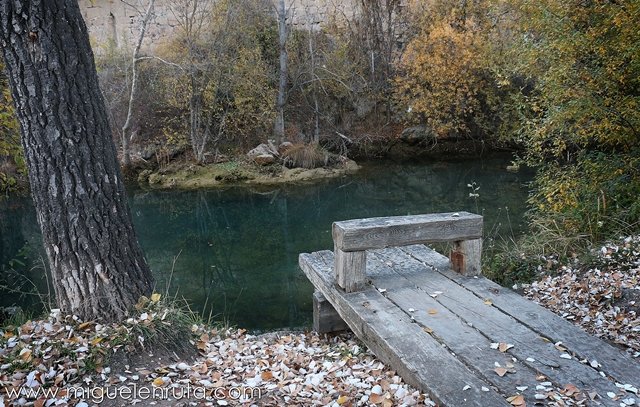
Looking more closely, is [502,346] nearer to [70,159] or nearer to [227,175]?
[70,159]

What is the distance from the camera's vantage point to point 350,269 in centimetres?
399

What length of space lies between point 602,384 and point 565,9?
5.36 meters

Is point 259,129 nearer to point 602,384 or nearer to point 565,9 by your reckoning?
point 565,9

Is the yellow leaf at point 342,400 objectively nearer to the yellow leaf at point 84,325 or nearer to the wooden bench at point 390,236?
the wooden bench at point 390,236

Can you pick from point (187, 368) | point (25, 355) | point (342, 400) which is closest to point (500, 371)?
point (342, 400)

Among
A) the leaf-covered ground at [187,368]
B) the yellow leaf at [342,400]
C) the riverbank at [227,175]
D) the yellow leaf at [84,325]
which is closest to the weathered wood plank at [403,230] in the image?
the leaf-covered ground at [187,368]

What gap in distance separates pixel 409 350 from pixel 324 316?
1.83 m

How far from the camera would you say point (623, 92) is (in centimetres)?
638

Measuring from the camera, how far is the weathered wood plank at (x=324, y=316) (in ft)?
16.0

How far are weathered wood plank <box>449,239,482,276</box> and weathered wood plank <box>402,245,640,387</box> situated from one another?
85 mm

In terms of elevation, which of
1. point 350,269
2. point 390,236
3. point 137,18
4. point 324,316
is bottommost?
point 324,316

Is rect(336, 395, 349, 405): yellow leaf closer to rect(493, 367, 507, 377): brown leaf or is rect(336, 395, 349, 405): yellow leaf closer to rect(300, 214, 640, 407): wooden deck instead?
rect(300, 214, 640, 407): wooden deck

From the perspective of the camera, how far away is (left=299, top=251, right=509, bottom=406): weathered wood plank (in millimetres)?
2703

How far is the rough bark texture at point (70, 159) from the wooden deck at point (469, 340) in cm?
165
